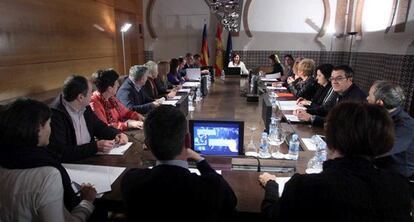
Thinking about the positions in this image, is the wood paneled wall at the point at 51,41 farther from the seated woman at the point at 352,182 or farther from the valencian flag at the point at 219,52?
the seated woman at the point at 352,182

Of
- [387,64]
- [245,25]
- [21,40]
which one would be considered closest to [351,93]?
[387,64]

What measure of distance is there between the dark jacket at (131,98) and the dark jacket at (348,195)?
2368 mm

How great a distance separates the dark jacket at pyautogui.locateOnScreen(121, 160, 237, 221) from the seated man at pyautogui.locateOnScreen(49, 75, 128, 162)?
0.85m

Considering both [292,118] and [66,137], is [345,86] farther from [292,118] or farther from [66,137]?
[66,137]

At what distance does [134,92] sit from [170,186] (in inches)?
98.9

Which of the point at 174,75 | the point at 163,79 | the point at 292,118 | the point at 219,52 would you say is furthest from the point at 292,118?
the point at 219,52

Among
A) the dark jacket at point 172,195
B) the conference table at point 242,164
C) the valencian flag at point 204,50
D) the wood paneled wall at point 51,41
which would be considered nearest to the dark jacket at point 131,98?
the conference table at point 242,164

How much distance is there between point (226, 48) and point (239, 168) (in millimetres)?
6851

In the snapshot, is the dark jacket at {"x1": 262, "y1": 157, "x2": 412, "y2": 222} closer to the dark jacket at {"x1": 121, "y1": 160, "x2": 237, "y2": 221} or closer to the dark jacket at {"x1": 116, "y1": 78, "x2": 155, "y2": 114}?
the dark jacket at {"x1": 121, "y1": 160, "x2": 237, "y2": 221}

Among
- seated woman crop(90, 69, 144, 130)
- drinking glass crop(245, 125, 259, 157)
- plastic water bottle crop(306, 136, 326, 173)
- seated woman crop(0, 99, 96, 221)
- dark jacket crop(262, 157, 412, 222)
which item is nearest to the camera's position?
dark jacket crop(262, 157, 412, 222)

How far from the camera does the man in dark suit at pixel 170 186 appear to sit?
35.5 inches

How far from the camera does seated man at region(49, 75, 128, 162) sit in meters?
1.65

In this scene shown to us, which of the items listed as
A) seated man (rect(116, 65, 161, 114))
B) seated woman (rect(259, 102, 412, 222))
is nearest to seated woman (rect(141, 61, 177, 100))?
seated man (rect(116, 65, 161, 114))

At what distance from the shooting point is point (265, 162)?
158cm
